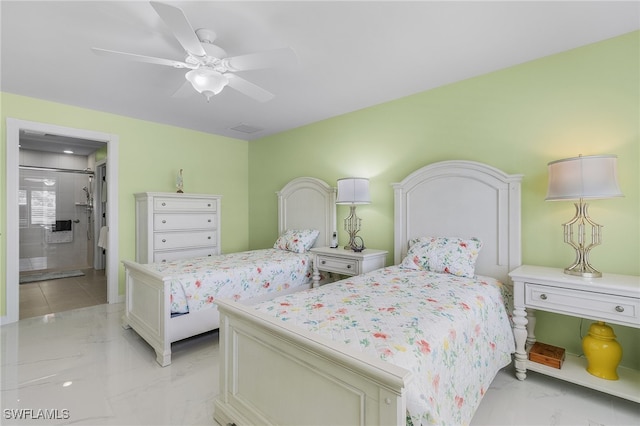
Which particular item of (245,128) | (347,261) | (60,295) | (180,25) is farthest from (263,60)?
(60,295)

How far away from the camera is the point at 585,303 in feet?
→ 5.91

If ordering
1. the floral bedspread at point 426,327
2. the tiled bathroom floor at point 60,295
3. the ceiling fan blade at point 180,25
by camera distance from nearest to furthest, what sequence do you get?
the floral bedspread at point 426,327
the ceiling fan blade at point 180,25
the tiled bathroom floor at point 60,295

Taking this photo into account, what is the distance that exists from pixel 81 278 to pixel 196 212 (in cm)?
279

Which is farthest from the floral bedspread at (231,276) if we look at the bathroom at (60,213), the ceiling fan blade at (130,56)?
the bathroom at (60,213)

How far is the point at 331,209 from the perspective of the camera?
12.3ft

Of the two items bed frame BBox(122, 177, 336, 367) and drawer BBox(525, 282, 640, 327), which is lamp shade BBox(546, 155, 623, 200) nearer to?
drawer BBox(525, 282, 640, 327)

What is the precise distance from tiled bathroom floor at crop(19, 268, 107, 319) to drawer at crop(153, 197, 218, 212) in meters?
1.48

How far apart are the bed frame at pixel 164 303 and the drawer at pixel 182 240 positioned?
753 mm

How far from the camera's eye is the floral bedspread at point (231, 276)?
2455 millimetres

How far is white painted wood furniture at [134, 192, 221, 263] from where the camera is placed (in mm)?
3686

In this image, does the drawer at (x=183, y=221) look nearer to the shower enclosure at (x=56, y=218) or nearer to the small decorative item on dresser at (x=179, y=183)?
the small decorative item on dresser at (x=179, y=183)

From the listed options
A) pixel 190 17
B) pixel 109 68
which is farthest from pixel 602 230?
pixel 109 68

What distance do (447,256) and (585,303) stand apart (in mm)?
862

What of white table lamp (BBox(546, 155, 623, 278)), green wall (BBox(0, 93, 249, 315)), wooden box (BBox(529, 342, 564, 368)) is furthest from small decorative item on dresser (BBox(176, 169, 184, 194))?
wooden box (BBox(529, 342, 564, 368))
